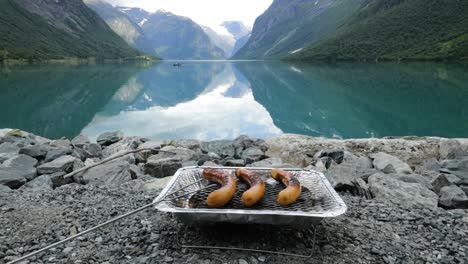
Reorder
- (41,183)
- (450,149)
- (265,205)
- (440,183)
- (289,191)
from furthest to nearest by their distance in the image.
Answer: (450,149) → (41,183) → (440,183) → (265,205) → (289,191)

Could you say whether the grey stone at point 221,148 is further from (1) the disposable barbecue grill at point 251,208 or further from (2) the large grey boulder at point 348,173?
(1) the disposable barbecue grill at point 251,208

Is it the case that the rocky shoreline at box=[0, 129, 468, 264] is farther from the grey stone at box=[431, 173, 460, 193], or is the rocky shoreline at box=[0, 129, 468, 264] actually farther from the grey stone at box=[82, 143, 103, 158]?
the grey stone at box=[82, 143, 103, 158]

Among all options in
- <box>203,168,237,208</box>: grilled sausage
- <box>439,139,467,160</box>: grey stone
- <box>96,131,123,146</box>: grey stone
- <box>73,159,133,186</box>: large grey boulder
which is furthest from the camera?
<box>96,131,123,146</box>: grey stone

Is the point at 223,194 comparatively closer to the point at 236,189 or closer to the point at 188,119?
the point at 236,189

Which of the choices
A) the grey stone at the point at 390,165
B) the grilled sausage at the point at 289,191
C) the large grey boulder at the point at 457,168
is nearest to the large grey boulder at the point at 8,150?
the grilled sausage at the point at 289,191

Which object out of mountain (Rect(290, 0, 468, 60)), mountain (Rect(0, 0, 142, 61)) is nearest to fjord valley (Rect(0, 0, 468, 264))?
mountain (Rect(290, 0, 468, 60))

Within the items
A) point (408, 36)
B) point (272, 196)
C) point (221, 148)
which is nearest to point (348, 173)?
point (272, 196)

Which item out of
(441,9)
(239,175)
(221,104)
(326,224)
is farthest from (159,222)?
(441,9)
